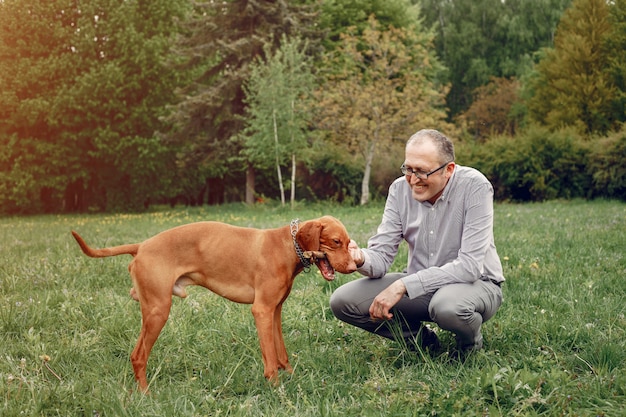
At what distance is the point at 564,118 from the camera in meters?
30.1

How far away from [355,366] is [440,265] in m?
1.06

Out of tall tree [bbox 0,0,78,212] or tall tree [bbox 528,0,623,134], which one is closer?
tall tree [bbox 0,0,78,212]

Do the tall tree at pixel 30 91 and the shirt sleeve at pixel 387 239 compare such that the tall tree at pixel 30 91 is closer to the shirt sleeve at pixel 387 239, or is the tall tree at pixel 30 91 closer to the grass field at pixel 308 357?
the grass field at pixel 308 357

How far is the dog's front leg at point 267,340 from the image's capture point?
3.55 metres

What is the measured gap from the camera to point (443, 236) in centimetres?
420

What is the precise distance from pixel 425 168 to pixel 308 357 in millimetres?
1564

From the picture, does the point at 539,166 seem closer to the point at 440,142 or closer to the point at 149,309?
the point at 440,142

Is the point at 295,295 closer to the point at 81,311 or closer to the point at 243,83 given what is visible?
the point at 81,311

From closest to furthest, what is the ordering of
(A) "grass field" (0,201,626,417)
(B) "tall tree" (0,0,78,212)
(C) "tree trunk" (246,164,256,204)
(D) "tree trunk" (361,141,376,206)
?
(A) "grass field" (0,201,626,417)
(D) "tree trunk" (361,141,376,206)
(B) "tall tree" (0,0,78,212)
(C) "tree trunk" (246,164,256,204)

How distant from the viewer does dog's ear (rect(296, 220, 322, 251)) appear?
3650mm

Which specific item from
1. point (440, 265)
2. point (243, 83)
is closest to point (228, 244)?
point (440, 265)

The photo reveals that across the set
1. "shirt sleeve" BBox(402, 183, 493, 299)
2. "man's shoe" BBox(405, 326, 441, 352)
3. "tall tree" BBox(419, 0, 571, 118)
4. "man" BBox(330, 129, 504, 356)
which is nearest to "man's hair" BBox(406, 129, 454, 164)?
"man" BBox(330, 129, 504, 356)

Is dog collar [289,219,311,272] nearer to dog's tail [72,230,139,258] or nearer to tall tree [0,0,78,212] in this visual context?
dog's tail [72,230,139,258]

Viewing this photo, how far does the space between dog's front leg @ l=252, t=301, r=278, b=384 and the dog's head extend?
0.46 metres
